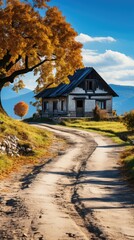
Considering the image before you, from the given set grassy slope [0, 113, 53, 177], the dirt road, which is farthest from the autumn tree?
the dirt road

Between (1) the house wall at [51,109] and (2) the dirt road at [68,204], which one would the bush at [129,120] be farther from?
(1) the house wall at [51,109]

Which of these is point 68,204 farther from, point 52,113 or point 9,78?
point 52,113

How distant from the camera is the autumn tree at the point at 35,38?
29.9 m

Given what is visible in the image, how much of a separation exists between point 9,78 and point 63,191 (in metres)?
23.5

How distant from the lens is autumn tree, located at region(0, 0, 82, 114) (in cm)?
2994

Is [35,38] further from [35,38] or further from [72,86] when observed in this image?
[72,86]

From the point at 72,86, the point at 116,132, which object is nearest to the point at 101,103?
the point at 72,86

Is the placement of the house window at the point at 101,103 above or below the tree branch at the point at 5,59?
below

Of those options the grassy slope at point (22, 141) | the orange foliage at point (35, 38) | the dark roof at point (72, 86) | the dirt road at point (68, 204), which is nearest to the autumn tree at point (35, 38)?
the orange foliage at point (35, 38)

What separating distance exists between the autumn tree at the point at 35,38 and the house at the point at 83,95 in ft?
88.2

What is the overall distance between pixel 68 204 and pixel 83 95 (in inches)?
2180

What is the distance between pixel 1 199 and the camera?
12.2m

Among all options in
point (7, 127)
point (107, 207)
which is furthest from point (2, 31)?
point (107, 207)

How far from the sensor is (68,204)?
38.0 ft
